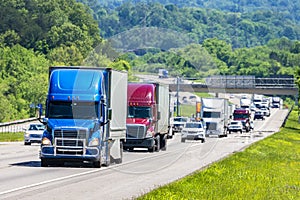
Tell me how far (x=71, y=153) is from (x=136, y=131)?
14.7m

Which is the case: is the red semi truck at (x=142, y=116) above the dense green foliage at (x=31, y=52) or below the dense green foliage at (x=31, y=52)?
below

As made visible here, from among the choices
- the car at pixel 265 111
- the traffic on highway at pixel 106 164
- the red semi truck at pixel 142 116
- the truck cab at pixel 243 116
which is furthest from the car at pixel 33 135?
the car at pixel 265 111

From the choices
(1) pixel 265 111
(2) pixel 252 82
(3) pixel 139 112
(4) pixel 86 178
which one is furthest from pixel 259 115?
(4) pixel 86 178

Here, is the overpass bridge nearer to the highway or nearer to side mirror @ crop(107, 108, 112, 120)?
the highway

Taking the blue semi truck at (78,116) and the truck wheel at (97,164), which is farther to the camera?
the truck wheel at (97,164)

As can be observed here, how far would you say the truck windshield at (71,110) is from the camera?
31375 millimetres

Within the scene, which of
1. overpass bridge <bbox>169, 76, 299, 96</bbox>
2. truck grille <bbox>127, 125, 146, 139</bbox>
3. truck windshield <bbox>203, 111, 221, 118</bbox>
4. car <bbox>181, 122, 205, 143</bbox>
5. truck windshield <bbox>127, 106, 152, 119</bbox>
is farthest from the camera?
overpass bridge <bbox>169, 76, 299, 96</bbox>

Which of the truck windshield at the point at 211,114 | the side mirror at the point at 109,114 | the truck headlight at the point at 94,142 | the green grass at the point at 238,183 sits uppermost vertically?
the truck windshield at the point at 211,114

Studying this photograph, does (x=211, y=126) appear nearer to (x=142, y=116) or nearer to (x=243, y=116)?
(x=243, y=116)

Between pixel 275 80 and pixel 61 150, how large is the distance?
129088mm

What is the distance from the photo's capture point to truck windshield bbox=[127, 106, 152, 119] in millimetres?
45656

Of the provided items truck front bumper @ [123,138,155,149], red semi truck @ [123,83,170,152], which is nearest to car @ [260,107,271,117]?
red semi truck @ [123,83,170,152]

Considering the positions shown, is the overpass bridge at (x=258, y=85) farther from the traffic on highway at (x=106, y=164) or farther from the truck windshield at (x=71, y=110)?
the truck windshield at (x=71, y=110)

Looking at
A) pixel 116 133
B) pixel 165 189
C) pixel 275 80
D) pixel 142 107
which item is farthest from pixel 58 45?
pixel 165 189
